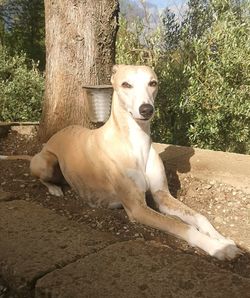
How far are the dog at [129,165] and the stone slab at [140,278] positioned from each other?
61 centimetres

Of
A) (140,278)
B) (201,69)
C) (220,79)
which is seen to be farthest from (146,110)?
(201,69)

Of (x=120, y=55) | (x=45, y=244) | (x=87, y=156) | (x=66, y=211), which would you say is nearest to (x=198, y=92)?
(x=120, y=55)

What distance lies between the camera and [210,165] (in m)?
4.05

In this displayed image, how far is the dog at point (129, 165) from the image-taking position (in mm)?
2893

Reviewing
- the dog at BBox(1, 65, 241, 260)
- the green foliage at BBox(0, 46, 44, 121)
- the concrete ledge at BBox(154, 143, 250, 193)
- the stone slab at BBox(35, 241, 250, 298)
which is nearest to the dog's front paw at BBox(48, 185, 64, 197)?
Result: the dog at BBox(1, 65, 241, 260)

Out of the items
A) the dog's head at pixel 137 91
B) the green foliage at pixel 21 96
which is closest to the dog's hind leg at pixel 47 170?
the dog's head at pixel 137 91

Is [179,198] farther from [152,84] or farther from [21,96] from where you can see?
[21,96]

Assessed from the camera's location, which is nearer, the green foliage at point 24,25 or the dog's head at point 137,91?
the dog's head at point 137,91

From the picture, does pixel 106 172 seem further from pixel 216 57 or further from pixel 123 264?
pixel 216 57

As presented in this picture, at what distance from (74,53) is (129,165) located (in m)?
1.97

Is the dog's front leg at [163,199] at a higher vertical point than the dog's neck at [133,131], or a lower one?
lower

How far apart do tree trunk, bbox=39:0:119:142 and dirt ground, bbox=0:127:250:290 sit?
782 mm

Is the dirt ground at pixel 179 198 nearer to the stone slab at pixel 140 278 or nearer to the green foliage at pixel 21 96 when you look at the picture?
the stone slab at pixel 140 278

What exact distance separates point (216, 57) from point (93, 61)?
1.68m
